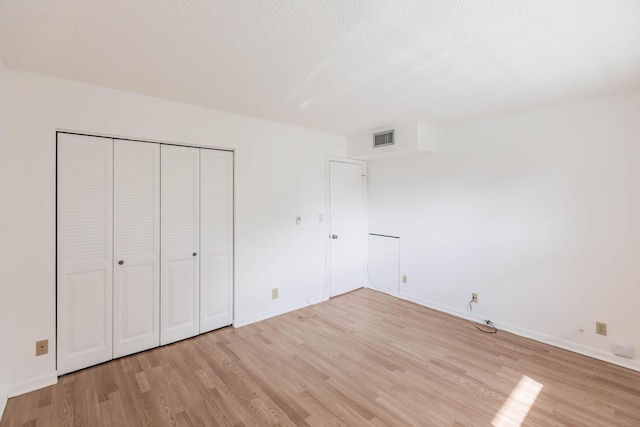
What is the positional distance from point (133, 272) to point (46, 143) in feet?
4.02

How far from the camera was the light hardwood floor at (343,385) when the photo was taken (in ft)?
6.40

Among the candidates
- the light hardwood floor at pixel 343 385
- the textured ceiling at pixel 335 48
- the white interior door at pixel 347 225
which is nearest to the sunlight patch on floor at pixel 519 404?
the light hardwood floor at pixel 343 385

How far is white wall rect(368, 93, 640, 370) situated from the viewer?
257cm

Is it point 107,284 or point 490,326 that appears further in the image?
point 490,326

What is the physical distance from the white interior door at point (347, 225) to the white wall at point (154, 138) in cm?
21

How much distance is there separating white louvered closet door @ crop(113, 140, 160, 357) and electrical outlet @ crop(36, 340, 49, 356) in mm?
441

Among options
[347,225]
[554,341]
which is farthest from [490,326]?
[347,225]

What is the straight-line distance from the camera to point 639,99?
246 cm

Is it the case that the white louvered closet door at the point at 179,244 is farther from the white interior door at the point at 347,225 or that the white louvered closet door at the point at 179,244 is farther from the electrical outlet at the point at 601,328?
the electrical outlet at the point at 601,328

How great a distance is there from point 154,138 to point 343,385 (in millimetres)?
2689

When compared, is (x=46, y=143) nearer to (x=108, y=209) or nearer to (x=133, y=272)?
(x=108, y=209)

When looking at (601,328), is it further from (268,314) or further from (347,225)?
(268,314)

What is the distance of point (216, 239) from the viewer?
10.5 feet

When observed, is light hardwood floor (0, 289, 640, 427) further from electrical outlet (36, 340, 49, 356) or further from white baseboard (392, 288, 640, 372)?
electrical outlet (36, 340, 49, 356)
